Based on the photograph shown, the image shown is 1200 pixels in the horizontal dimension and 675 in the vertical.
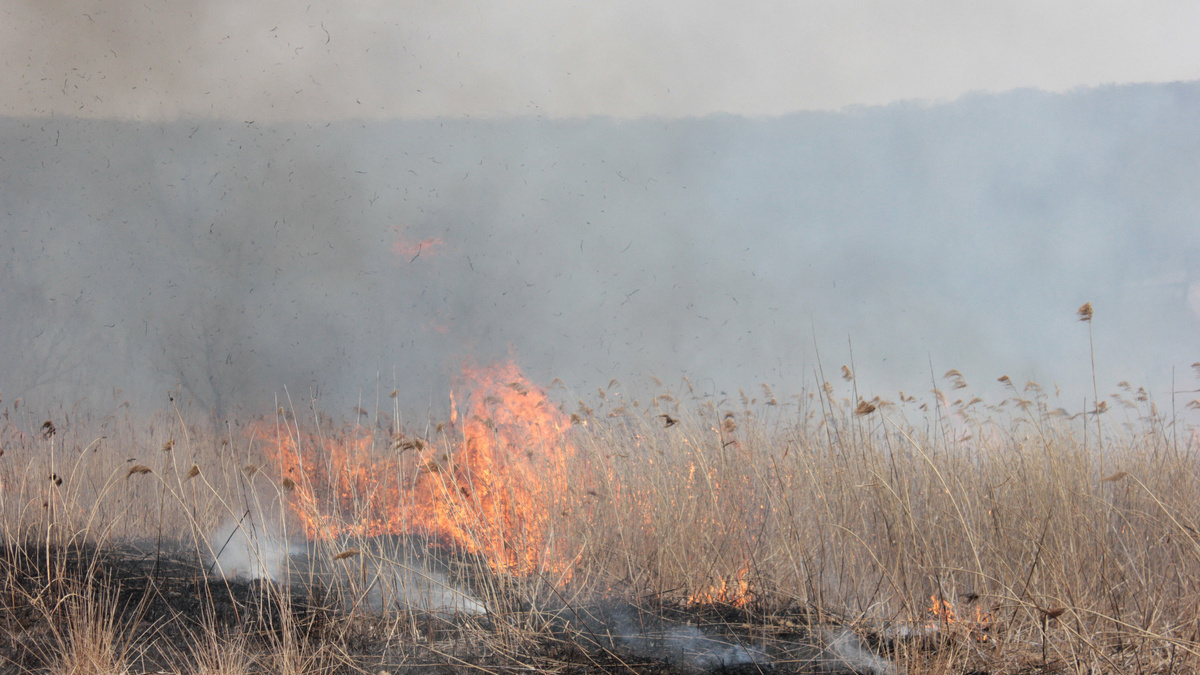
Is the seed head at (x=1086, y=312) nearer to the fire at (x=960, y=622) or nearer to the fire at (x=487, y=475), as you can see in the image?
the fire at (x=960, y=622)

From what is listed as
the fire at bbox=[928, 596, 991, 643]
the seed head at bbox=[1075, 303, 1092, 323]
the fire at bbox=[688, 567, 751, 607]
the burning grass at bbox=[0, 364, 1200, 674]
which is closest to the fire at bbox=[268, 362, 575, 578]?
the burning grass at bbox=[0, 364, 1200, 674]

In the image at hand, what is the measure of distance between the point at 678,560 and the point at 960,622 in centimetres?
148

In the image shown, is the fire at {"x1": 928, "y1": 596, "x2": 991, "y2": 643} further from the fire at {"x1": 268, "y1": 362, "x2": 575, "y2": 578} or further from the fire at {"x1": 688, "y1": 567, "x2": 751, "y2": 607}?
the fire at {"x1": 268, "y1": 362, "x2": 575, "y2": 578}

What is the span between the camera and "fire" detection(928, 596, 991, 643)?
8.21 ft

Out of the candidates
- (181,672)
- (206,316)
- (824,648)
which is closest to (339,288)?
(206,316)

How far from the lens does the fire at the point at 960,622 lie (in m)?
2.50

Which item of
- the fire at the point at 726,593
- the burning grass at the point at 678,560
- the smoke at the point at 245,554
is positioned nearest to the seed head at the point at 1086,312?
the burning grass at the point at 678,560

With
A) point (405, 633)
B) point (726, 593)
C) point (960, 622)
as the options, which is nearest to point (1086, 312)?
point (960, 622)

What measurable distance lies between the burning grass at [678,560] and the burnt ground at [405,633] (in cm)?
2

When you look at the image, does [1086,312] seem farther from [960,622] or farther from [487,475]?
[487,475]

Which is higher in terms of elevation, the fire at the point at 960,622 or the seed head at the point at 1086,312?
the seed head at the point at 1086,312

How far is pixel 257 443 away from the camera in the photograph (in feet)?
18.0

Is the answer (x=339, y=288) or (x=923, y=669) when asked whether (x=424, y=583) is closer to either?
(x=923, y=669)

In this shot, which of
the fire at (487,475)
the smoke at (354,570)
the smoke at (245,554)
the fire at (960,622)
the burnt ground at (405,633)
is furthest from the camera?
the smoke at (245,554)
